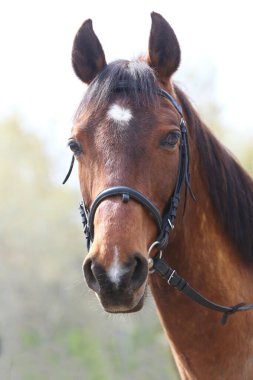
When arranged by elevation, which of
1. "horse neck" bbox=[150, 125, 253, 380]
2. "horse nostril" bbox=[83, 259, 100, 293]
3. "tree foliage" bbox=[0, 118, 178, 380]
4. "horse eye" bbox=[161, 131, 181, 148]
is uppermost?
"horse eye" bbox=[161, 131, 181, 148]

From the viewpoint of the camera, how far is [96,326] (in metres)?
27.2

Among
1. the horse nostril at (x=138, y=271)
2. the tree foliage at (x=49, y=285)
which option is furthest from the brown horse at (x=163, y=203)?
the tree foliage at (x=49, y=285)

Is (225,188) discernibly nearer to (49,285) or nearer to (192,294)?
(192,294)

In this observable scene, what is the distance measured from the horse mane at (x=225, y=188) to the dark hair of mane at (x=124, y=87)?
18.7 inches

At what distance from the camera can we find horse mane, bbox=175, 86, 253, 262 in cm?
499

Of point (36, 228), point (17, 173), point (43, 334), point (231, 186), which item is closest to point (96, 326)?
point (43, 334)

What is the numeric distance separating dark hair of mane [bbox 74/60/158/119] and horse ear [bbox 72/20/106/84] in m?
0.17

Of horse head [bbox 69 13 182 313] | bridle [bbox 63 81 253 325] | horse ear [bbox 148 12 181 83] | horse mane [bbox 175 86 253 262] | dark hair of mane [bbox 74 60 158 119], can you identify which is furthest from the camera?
horse mane [bbox 175 86 253 262]

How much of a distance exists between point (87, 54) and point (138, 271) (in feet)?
5.64

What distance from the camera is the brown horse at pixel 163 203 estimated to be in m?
4.09

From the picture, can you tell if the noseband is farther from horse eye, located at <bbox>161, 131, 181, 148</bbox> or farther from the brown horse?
horse eye, located at <bbox>161, 131, 181, 148</bbox>

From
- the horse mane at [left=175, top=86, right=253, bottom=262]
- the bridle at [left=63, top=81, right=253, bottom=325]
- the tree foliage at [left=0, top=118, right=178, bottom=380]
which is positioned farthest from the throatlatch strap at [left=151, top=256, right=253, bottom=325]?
the tree foliage at [left=0, top=118, right=178, bottom=380]

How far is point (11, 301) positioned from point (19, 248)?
110 inches

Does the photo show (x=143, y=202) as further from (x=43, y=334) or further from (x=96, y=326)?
(x=96, y=326)
